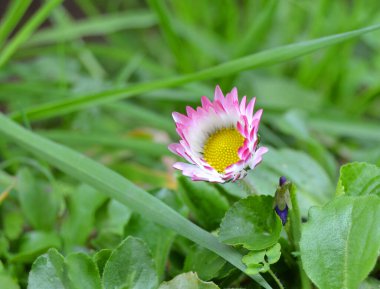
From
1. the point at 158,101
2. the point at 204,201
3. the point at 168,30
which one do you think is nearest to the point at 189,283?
the point at 204,201

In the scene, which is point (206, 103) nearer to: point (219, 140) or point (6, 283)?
point (219, 140)

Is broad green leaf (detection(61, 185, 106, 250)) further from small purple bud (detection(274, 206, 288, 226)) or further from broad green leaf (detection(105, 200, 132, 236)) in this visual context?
small purple bud (detection(274, 206, 288, 226))

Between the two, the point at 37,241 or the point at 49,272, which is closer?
the point at 49,272

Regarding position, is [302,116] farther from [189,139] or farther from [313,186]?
[189,139]

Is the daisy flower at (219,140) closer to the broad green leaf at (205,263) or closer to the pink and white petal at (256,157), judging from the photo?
the pink and white petal at (256,157)

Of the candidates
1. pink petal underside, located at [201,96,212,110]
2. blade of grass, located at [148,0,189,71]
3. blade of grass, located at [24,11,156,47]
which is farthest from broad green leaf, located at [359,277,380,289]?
blade of grass, located at [24,11,156,47]

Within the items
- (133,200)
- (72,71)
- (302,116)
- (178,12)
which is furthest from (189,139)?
(178,12)

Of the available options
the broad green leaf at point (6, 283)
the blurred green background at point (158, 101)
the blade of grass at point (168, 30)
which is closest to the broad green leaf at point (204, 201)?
the blurred green background at point (158, 101)
